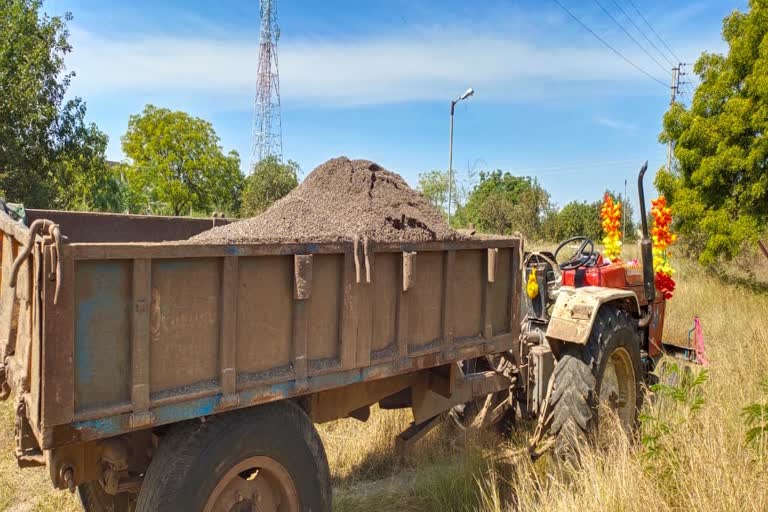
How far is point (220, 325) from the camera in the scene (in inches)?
100

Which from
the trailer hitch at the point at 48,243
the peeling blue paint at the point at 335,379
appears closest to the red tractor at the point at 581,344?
the peeling blue paint at the point at 335,379

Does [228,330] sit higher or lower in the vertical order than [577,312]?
higher

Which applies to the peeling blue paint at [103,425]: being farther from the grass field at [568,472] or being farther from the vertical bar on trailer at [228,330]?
the grass field at [568,472]

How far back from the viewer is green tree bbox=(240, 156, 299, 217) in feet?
79.5

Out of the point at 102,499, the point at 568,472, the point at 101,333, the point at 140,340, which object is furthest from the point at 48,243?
the point at 568,472

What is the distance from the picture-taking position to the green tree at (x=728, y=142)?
38.2ft

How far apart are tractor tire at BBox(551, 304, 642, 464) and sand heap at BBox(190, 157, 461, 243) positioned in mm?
1508

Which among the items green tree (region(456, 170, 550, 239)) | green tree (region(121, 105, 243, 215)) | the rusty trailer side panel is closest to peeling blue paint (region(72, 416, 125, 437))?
the rusty trailer side panel

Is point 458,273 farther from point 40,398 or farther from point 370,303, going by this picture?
point 40,398

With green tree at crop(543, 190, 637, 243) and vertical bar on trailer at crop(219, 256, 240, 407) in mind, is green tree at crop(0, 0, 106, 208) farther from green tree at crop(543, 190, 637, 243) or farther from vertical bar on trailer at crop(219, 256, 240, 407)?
green tree at crop(543, 190, 637, 243)

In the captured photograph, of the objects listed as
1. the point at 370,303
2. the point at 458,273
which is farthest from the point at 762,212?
the point at 370,303

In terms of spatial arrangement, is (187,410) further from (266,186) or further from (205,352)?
(266,186)

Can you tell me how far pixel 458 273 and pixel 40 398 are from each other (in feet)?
8.03

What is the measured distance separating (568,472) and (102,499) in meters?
3.01
